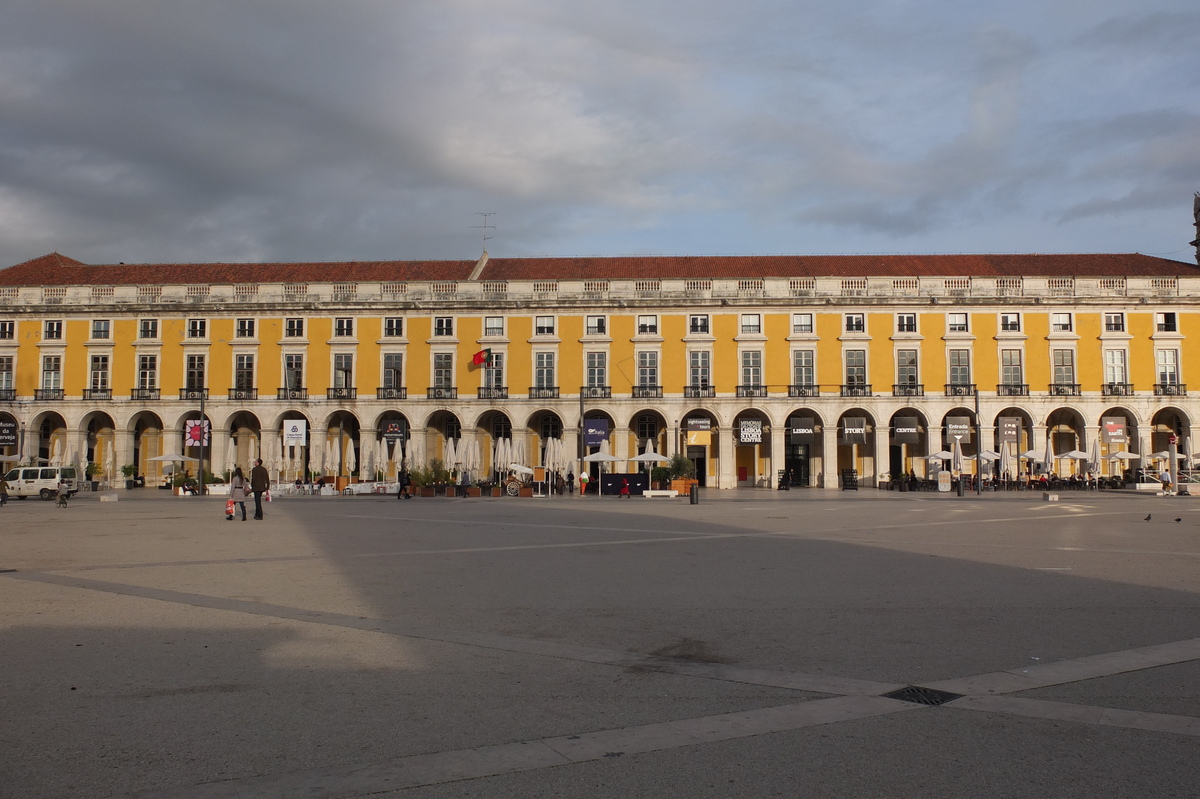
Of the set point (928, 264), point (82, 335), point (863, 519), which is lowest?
point (863, 519)

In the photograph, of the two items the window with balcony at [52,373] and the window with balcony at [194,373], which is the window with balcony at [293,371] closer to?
the window with balcony at [194,373]

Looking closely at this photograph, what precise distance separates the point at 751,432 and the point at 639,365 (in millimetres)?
7372

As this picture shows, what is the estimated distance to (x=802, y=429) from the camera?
164ft

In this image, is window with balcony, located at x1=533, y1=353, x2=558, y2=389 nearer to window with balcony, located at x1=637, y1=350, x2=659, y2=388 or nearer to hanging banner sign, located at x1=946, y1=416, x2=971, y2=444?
window with balcony, located at x1=637, y1=350, x2=659, y2=388

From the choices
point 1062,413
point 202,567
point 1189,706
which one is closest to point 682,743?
point 1189,706

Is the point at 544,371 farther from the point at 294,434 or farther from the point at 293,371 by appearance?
the point at 293,371

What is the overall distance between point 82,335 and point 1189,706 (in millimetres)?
59531

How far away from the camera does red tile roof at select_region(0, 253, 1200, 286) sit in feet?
180

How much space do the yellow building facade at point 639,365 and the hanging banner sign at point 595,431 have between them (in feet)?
0.49

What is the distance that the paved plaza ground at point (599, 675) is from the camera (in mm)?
4992

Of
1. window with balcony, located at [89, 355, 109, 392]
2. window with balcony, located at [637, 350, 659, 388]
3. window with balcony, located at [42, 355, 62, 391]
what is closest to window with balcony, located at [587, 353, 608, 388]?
window with balcony, located at [637, 350, 659, 388]

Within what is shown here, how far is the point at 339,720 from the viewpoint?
19.4 ft

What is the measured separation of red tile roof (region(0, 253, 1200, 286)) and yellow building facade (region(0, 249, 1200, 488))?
452 millimetres

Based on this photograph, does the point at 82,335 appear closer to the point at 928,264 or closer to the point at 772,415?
the point at 772,415
